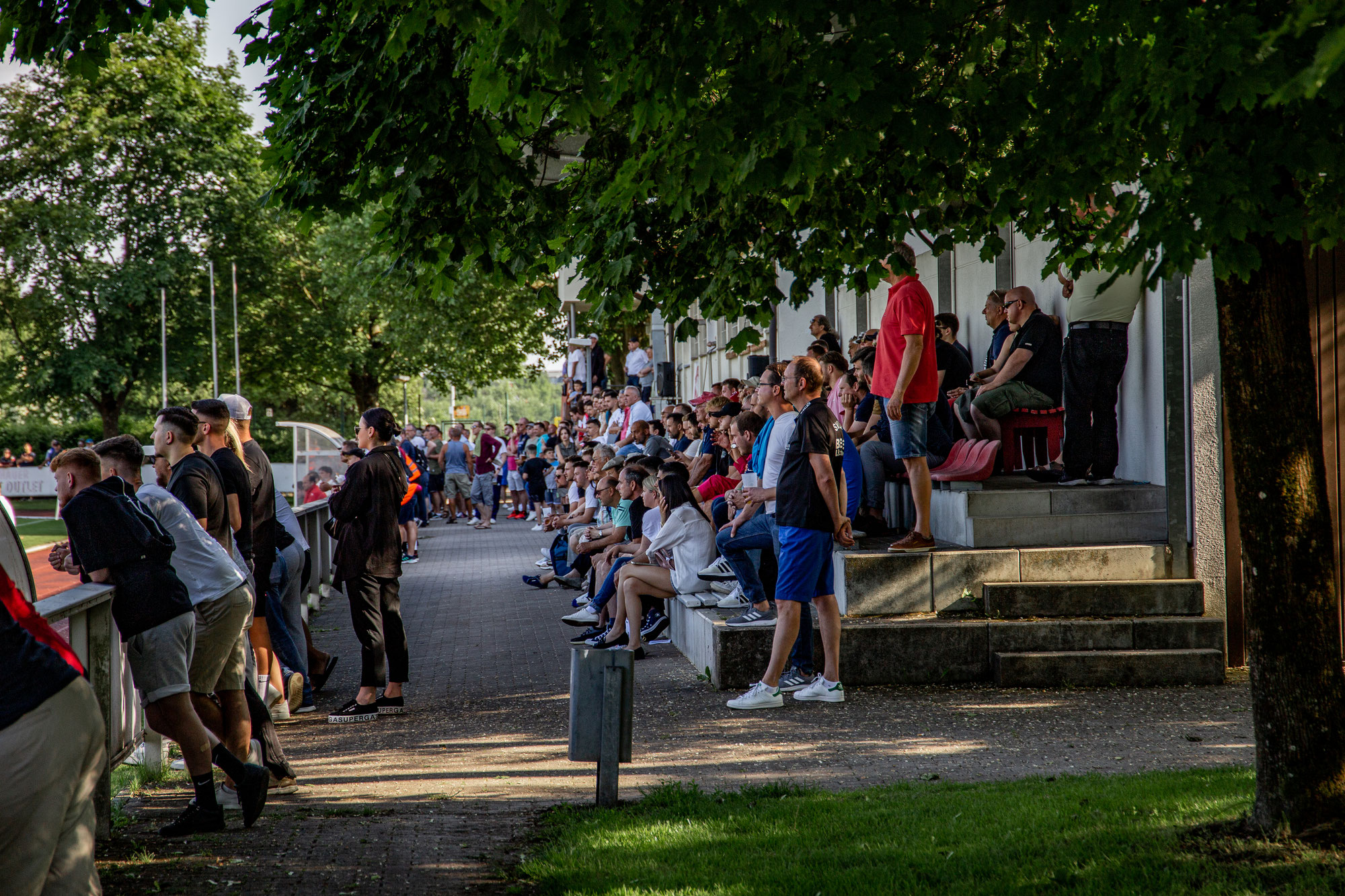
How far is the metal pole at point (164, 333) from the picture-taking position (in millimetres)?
44594

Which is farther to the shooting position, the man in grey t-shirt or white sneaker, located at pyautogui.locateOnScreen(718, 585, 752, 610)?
the man in grey t-shirt

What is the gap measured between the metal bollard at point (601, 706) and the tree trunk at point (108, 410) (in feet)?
151

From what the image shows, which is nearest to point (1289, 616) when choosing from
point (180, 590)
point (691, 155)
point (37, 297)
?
point (691, 155)

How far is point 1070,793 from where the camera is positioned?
555cm

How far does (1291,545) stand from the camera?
4508 millimetres

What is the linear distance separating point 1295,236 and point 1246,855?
225cm

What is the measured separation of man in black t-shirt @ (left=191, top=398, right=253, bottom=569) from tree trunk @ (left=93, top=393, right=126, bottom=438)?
4390cm

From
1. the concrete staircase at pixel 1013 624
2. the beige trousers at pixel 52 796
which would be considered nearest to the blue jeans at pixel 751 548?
the concrete staircase at pixel 1013 624

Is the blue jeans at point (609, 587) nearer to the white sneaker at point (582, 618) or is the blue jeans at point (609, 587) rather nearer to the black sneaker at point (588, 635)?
the black sneaker at point (588, 635)

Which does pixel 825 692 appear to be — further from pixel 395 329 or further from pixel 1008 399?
pixel 395 329

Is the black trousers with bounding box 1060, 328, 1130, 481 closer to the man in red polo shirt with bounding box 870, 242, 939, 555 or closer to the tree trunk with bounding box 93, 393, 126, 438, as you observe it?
the man in red polo shirt with bounding box 870, 242, 939, 555

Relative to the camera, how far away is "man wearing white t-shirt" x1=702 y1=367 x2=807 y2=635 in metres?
8.76

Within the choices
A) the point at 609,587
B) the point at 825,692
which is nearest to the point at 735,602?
the point at 825,692

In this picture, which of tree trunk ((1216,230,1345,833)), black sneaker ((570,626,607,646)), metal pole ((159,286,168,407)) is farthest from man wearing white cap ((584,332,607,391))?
tree trunk ((1216,230,1345,833))
